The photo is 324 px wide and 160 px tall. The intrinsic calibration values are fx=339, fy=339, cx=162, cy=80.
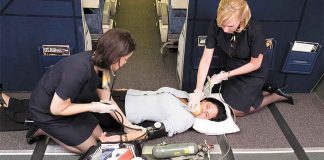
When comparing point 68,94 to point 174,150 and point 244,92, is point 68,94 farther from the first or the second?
point 244,92

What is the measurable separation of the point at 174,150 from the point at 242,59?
843mm

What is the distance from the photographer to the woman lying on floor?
91.7 inches

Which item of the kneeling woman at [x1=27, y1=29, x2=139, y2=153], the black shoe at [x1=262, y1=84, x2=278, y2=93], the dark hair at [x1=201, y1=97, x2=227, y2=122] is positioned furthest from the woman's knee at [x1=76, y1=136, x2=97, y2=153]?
the black shoe at [x1=262, y1=84, x2=278, y2=93]

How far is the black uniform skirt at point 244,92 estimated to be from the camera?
2.55 metres

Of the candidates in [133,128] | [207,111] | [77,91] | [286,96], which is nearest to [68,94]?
[77,91]

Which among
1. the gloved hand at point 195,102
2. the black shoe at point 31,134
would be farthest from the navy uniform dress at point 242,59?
the black shoe at point 31,134

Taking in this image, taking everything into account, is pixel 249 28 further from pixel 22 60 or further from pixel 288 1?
pixel 22 60

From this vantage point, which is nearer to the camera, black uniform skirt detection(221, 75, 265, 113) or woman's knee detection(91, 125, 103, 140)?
woman's knee detection(91, 125, 103, 140)

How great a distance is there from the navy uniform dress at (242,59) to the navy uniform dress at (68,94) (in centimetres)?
92

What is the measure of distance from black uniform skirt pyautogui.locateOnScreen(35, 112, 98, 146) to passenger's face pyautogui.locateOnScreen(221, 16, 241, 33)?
3.43 feet

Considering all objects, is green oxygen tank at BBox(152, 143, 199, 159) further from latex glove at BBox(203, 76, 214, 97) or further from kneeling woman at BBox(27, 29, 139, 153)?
latex glove at BBox(203, 76, 214, 97)

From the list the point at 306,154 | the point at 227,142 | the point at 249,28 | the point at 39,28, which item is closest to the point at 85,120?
the point at 39,28

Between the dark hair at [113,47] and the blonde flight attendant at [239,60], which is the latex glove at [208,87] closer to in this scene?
the blonde flight attendant at [239,60]

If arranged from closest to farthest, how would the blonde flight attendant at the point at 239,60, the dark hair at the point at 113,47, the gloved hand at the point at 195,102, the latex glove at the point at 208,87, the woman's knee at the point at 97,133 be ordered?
the dark hair at the point at 113,47 → the blonde flight attendant at the point at 239,60 → the woman's knee at the point at 97,133 → the gloved hand at the point at 195,102 → the latex glove at the point at 208,87
